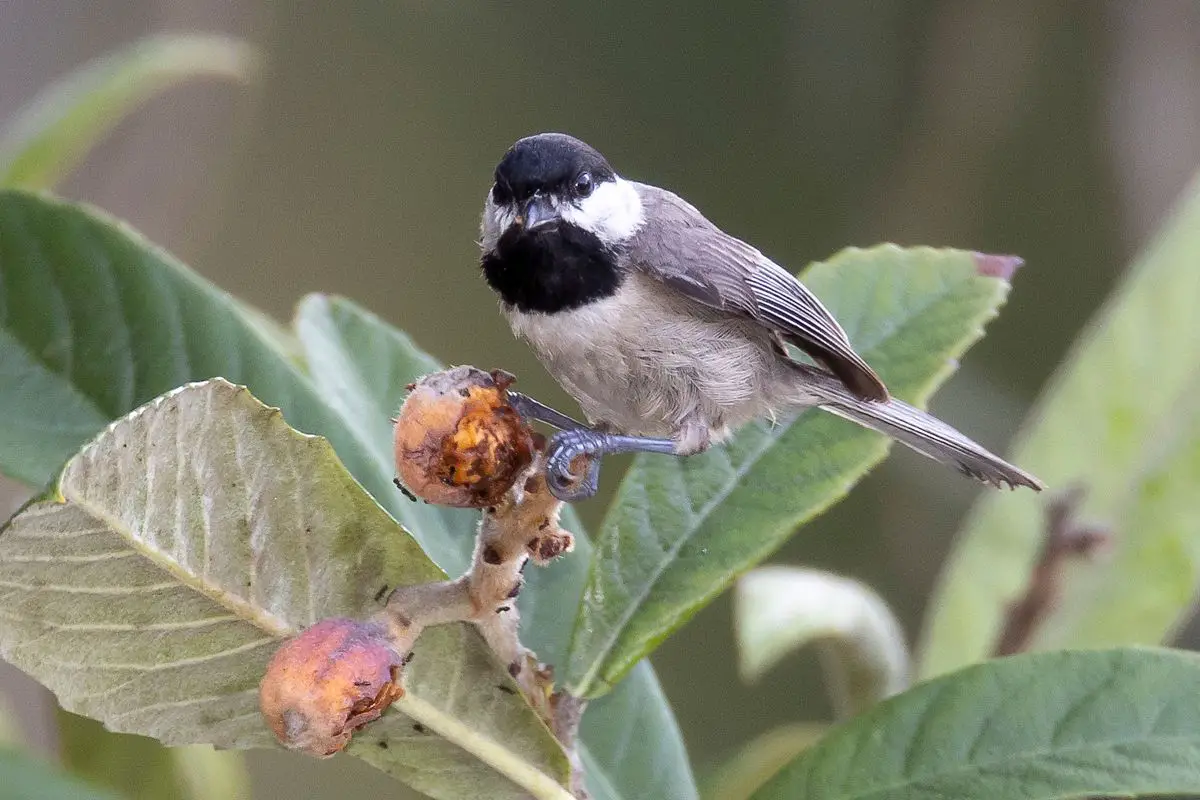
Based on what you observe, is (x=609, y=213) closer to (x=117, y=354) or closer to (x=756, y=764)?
(x=117, y=354)

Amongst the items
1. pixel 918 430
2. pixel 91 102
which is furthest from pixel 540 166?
pixel 91 102

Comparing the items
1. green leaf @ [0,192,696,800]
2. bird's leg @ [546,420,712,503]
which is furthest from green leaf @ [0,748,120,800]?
bird's leg @ [546,420,712,503]

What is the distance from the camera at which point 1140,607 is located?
1.32 metres

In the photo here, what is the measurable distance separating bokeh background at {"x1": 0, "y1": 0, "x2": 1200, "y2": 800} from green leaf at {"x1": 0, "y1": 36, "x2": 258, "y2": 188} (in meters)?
1.82

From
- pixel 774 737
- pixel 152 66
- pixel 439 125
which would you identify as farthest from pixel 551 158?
pixel 439 125

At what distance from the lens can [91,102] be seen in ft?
4.66

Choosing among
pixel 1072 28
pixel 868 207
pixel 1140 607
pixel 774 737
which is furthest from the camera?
pixel 868 207

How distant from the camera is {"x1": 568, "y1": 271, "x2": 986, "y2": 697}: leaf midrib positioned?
82cm

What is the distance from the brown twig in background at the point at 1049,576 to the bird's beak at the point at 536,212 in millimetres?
851

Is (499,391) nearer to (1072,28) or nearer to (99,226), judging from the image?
(99,226)

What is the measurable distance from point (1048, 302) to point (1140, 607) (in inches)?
103

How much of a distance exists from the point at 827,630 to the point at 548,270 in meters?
0.51

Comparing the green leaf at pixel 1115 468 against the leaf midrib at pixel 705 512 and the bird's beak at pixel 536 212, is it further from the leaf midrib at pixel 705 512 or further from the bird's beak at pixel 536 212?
the bird's beak at pixel 536 212

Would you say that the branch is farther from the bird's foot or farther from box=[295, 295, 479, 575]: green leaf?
box=[295, 295, 479, 575]: green leaf
